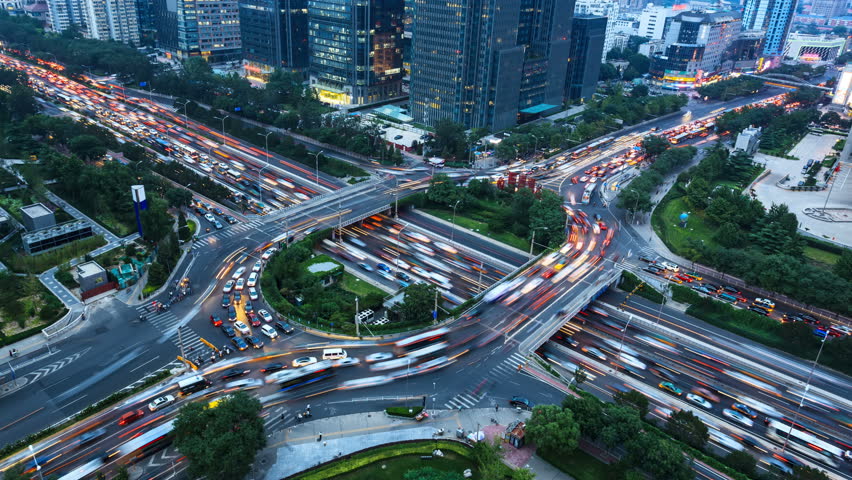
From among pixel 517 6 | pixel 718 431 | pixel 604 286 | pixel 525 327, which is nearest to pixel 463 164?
pixel 517 6

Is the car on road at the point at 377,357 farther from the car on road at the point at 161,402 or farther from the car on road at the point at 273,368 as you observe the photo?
the car on road at the point at 161,402

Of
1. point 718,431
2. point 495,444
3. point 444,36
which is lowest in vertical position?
point 718,431

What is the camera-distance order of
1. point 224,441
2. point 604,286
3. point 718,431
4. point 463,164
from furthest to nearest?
1. point 463,164
2. point 604,286
3. point 718,431
4. point 224,441

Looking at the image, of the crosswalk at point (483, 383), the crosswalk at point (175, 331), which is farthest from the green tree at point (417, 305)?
the crosswalk at point (175, 331)

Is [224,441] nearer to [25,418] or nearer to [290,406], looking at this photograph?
[290,406]

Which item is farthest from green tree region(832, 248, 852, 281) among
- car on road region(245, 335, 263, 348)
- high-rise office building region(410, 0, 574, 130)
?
high-rise office building region(410, 0, 574, 130)

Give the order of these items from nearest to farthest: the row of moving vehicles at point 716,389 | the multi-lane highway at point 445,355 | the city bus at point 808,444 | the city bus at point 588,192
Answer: the city bus at point 808,444, the multi-lane highway at point 445,355, the row of moving vehicles at point 716,389, the city bus at point 588,192

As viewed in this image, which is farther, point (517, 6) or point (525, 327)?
point (517, 6)
